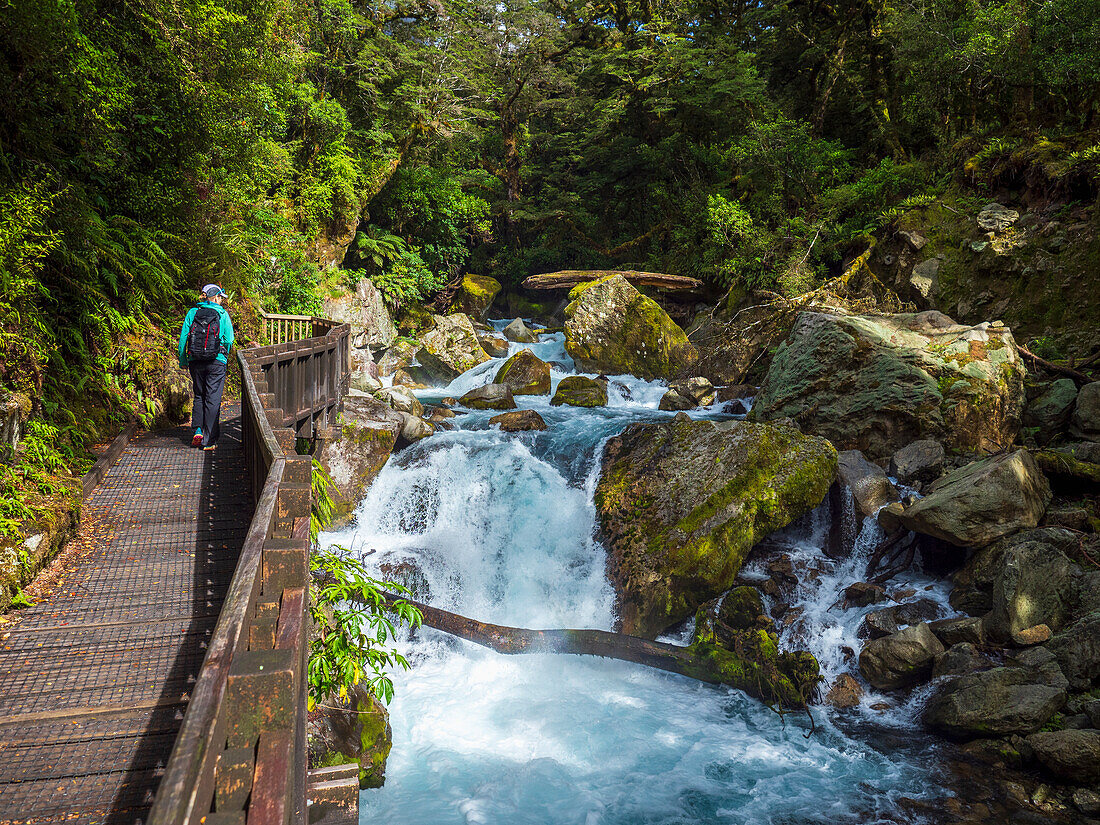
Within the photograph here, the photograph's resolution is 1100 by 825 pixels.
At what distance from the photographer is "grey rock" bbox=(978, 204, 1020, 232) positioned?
Result: 12.4m

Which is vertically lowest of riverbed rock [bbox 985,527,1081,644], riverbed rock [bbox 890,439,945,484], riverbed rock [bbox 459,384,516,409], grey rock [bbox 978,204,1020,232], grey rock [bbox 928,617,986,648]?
grey rock [bbox 928,617,986,648]

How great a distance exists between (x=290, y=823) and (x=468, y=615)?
781cm

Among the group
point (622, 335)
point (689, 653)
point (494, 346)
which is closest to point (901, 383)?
point (689, 653)

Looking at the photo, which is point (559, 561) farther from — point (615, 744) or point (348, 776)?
point (348, 776)

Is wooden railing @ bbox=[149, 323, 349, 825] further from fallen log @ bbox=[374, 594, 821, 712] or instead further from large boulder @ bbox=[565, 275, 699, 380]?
large boulder @ bbox=[565, 275, 699, 380]

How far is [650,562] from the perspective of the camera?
29.8 feet

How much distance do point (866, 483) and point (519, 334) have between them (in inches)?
608

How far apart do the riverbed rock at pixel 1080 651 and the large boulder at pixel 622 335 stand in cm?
1197

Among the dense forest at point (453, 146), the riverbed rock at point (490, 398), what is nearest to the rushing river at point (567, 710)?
the riverbed rock at point (490, 398)

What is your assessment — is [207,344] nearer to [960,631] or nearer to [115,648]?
[115,648]

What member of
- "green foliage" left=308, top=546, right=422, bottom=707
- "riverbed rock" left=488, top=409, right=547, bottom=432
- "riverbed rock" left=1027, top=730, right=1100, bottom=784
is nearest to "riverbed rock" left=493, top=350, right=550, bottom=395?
"riverbed rock" left=488, top=409, right=547, bottom=432

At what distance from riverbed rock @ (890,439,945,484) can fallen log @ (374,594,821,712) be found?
13.3 feet

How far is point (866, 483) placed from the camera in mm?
9492

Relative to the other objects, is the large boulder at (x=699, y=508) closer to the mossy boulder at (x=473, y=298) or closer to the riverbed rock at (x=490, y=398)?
the riverbed rock at (x=490, y=398)
